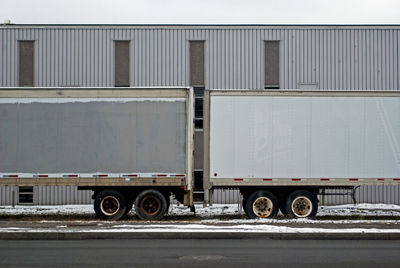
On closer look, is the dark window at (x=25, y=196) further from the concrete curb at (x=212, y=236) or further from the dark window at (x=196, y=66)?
the concrete curb at (x=212, y=236)

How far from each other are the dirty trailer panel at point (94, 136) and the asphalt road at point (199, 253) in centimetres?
381

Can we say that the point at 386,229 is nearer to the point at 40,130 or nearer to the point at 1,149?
the point at 40,130

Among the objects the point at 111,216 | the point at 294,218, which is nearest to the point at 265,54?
the point at 294,218

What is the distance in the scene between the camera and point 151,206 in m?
15.2

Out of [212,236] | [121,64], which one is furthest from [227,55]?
[212,236]

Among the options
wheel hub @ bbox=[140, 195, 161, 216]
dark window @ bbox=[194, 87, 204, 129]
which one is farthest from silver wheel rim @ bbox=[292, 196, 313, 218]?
wheel hub @ bbox=[140, 195, 161, 216]

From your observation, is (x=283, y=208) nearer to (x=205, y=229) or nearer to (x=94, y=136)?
(x=205, y=229)

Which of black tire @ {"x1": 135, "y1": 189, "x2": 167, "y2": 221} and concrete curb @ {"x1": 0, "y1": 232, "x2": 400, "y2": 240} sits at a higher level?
black tire @ {"x1": 135, "y1": 189, "x2": 167, "y2": 221}

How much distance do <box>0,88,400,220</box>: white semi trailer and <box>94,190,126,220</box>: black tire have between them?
0.03m

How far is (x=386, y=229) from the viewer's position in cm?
1240

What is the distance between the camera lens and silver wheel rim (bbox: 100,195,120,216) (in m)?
15.0

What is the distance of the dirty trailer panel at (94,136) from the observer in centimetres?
1495

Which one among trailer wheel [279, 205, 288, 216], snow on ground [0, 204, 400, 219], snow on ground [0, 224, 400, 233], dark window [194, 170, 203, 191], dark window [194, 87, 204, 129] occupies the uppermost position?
dark window [194, 87, 204, 129]

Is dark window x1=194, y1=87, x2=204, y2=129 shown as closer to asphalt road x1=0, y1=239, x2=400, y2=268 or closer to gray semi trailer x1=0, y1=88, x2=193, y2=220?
gray semi trailer x1=0, y1=88, x2=193, y2=220
